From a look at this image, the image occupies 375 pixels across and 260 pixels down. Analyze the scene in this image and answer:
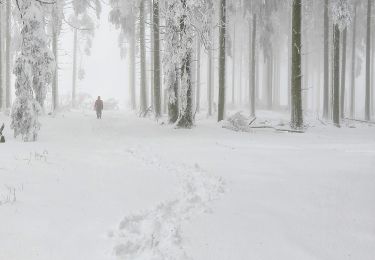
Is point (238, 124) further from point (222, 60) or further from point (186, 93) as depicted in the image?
point (222, 60)

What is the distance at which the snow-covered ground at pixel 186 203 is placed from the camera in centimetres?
440

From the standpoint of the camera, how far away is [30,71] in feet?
40.5

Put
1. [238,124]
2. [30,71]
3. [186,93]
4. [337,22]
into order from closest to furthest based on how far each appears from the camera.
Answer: [30,71]
[186,93]
[238,124]
[337,22]

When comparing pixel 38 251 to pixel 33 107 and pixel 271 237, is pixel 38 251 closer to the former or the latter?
pixel 271 237

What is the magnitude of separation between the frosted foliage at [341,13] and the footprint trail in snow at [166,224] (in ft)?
46.4

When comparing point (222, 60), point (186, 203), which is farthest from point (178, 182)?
point (222, 60)

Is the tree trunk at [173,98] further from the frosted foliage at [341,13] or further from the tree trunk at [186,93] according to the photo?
the frosted foliage at [341,13]

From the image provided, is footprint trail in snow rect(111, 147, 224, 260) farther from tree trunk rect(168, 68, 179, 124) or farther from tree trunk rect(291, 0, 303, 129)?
tree trunk rect(291, 0, 303, 129)

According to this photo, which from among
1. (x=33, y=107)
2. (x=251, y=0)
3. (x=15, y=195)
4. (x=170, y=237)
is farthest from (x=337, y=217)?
(x=251, y=0)

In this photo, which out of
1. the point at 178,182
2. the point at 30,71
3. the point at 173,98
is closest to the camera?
the point at 178,182

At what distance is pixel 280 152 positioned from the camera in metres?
10.2

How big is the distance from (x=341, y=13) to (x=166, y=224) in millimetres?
16575

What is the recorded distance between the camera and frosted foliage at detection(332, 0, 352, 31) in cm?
1861

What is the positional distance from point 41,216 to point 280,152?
667cm
